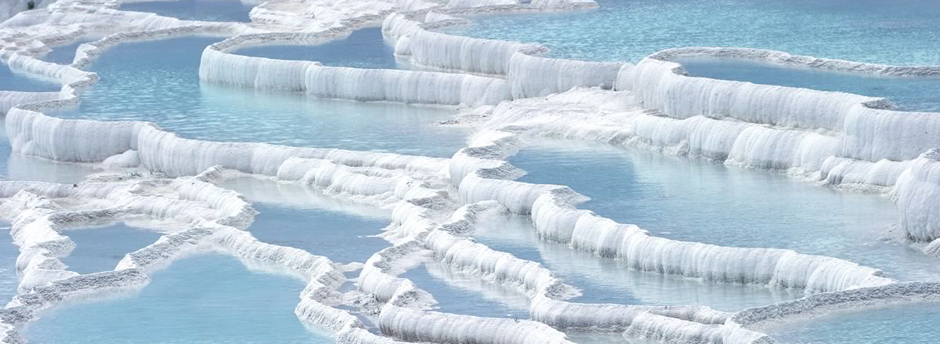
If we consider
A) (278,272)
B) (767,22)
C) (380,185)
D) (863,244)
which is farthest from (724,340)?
(767,22)

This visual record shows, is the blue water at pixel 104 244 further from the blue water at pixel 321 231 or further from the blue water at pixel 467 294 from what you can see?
the blue water at pixel 467 294

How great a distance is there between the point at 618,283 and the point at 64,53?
24494mm

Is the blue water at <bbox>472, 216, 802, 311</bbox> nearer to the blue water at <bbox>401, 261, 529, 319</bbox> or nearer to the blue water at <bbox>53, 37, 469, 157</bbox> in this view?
the blue water at <bbox>401, 261, 529, 319</bbox>

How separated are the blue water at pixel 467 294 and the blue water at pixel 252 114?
6891mm

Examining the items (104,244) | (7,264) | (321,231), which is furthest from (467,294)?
(7,264)

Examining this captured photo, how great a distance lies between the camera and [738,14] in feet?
126

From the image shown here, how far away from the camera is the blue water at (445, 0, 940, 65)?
33500mm

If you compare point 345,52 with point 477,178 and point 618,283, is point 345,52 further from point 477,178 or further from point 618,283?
point 618,283

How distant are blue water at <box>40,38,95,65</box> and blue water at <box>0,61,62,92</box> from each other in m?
1.06

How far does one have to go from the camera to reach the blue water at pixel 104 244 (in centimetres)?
2564

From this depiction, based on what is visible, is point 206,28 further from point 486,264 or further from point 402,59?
point 486,264

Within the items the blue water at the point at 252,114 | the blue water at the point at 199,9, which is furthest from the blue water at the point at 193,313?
the blue water at the point at 199,9

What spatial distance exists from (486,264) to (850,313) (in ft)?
16.3

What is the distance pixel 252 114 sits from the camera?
1371 inches
